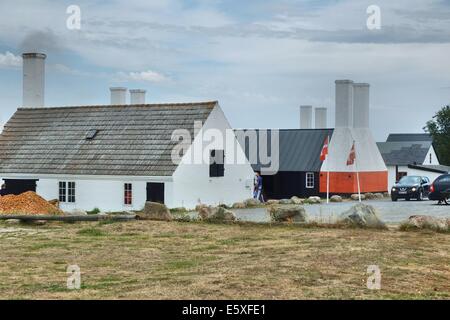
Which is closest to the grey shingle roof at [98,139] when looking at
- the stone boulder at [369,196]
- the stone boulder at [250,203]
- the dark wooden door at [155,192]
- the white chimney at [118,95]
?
the dark wooden door at [155,192]

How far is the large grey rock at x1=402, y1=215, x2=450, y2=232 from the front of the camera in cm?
2102

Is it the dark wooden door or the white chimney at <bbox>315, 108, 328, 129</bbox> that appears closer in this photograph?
the dark wooden door

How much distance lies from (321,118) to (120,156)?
869 inches

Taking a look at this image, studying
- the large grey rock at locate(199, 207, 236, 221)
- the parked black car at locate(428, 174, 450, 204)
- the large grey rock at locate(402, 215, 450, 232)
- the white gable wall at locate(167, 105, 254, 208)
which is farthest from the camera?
the white gable wall at locate(167, 105, 254, 208)

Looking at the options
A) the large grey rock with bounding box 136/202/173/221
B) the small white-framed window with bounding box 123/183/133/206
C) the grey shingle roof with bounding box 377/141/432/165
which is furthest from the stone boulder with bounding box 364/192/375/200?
the large grey rock with bounding box 136/202/173/221

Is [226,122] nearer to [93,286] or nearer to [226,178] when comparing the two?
[226,178]

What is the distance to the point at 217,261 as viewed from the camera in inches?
608

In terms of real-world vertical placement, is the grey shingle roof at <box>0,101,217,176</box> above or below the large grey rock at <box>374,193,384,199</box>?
above

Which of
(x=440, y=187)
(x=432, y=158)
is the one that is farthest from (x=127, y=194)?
(x=432, y=158)

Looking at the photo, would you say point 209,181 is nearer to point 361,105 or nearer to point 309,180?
point 309,180

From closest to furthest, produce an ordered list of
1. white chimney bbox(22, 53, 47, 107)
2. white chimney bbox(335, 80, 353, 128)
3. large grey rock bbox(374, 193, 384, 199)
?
white chimney bbox(22, 53, 47, 107) → white chimney bbox(335, 80, 353, 128) → large grey rock bbox(374, 193, 384, 199)

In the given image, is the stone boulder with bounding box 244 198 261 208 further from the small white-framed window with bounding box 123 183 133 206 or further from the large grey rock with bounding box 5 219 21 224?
the large grey rock with bounding box 5 219 21 224

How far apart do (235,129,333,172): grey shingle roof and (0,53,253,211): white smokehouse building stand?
10.8 metres

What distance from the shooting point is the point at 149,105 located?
1635 inches
